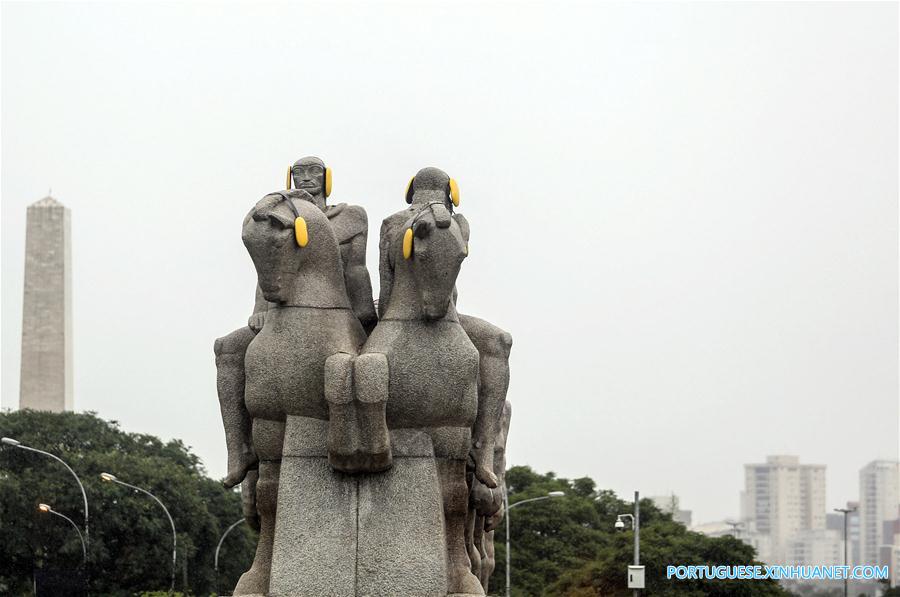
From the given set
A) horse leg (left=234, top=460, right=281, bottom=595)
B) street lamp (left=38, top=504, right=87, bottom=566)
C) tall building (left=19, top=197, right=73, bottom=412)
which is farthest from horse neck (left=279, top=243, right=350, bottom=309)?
tall building (left=19, top=197, right=73, bottom=412)

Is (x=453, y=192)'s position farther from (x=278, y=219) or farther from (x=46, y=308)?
(x=46, y=308)

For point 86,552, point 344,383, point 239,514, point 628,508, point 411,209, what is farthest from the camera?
point 628,508

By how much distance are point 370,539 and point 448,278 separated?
2.70m

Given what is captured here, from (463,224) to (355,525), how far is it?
10.7ft

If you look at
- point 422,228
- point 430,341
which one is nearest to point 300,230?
point 422,228

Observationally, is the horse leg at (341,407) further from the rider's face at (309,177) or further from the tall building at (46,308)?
the tall building at (46,308)

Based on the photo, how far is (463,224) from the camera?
17438mm

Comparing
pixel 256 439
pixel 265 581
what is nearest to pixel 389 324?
pixel 256 439

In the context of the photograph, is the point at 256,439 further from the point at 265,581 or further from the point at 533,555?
the point at 533,555

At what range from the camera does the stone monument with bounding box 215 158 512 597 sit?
16.6 meters

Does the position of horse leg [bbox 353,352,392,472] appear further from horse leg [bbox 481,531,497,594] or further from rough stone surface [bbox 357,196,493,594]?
horse leg [bbox 481,531,497,594]

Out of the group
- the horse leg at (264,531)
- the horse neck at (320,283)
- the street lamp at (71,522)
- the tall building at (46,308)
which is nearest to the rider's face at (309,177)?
the horse neck at (320,283)

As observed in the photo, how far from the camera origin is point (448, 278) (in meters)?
16.6

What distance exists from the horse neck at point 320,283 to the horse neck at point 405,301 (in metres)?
0.55
